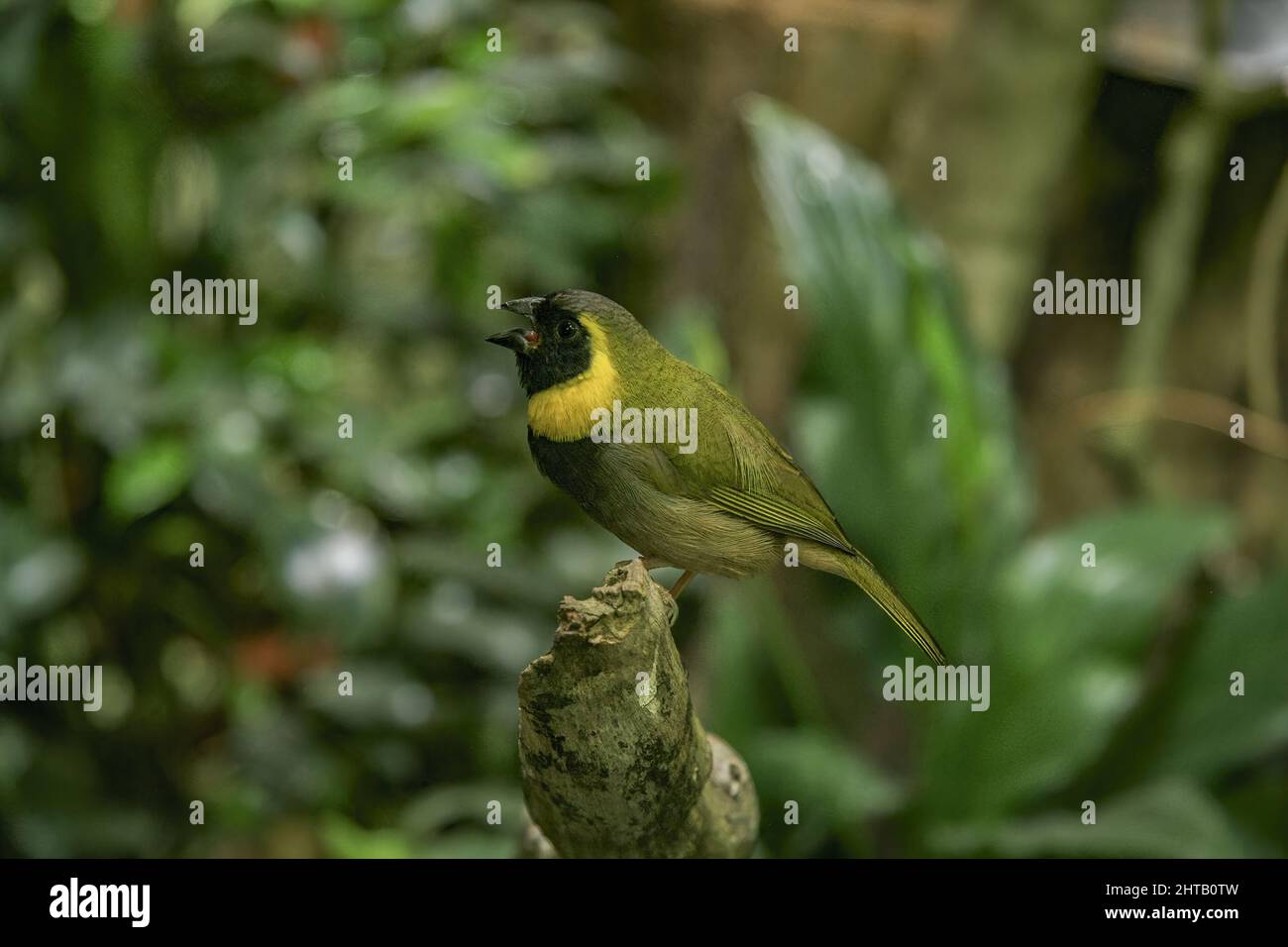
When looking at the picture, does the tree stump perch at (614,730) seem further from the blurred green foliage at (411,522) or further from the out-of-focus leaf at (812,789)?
the out-of-focus leaf at (812,789)

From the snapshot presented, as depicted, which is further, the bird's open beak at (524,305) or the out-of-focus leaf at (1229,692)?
the out-of-focus leaf at (1229,692)

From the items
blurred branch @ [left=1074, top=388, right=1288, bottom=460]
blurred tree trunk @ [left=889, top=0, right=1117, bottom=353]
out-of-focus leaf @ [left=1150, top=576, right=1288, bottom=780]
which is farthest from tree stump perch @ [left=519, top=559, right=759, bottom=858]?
blurred branch @ [left=1074, top=388, right=1288, bottom=460]

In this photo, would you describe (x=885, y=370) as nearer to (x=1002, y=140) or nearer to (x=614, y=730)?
(x=1002, y=140)

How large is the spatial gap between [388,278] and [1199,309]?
221 cm

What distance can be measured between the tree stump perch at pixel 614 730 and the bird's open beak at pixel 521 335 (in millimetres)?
197

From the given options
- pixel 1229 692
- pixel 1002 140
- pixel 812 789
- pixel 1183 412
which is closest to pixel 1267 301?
pixel 1183 412

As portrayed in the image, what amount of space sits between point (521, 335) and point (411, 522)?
7.48 ft

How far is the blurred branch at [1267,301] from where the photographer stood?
311 cm

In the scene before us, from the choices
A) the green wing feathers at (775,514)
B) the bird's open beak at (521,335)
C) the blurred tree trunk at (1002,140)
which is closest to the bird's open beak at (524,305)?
the bird's open beak at (521,335)

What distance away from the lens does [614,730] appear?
2.95 ft

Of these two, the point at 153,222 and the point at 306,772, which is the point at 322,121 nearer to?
the point at 153,222

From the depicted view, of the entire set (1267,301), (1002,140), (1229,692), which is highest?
(1002,140)
